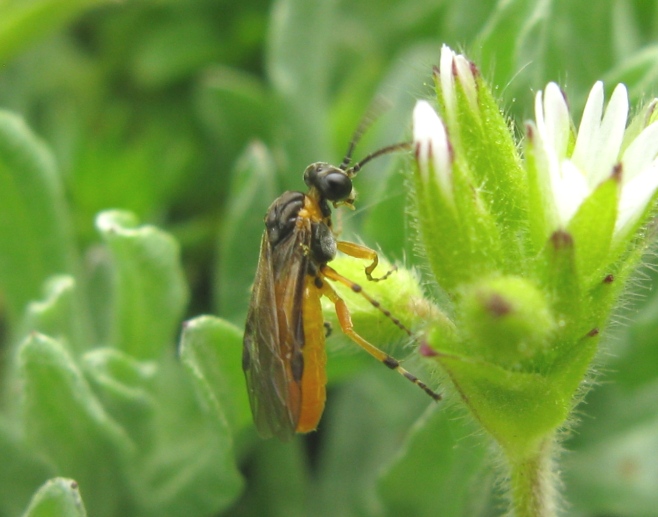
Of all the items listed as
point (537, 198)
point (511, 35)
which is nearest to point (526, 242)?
point (537, 198)

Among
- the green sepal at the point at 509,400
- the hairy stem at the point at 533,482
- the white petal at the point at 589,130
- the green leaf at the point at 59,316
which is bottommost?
the hairy stem at the point at 533,482

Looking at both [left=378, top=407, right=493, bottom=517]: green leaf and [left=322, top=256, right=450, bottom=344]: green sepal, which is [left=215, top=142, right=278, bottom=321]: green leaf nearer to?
[left=322, top=256, right=450, bottom=344]: green sepal

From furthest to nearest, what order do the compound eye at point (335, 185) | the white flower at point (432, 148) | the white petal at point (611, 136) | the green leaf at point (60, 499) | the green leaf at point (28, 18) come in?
the green leaf at point (28, 18), the compound eye at point (335, 185), the green leaf at point (60, 499), the white petal at point (611, 136), the white flower at point (432, 148)

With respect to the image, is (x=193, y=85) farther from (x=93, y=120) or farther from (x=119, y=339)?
(x=119, y=339)

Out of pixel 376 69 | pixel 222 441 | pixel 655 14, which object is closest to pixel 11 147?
pixel 222 441

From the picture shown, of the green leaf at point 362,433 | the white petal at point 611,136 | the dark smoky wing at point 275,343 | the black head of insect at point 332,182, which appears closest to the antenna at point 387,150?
the black head of insect at point 332,182

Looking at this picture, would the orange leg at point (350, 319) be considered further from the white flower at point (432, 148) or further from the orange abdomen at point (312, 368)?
the white flower at point (432, 148)

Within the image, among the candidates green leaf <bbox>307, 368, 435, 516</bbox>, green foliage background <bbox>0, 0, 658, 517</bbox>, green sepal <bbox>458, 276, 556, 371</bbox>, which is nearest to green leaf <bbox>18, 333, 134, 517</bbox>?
green foliage background <bbox>0, 0, 658, 517</bbox>
